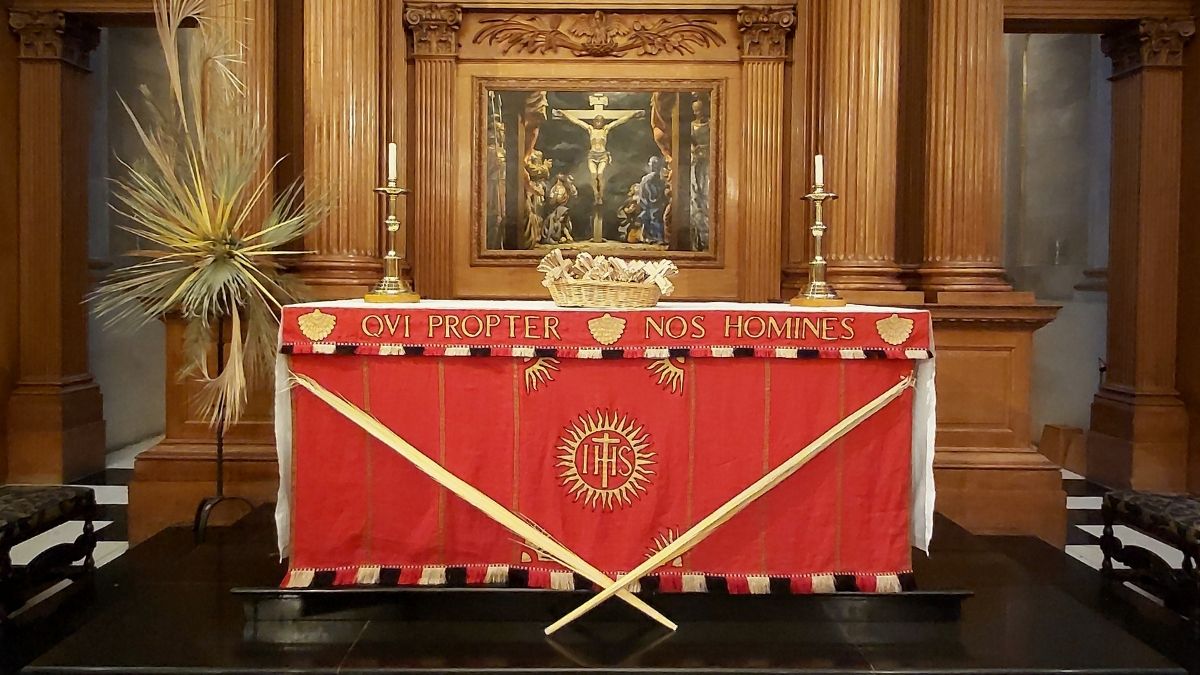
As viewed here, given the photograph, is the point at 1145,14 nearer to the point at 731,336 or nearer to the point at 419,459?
the point at 731,336

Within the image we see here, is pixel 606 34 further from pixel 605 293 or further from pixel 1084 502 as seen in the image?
pixel 1084 502

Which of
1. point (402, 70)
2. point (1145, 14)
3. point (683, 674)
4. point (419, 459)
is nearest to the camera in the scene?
point (683, 674)

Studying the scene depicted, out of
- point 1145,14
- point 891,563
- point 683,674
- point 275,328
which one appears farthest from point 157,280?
point 1145,14

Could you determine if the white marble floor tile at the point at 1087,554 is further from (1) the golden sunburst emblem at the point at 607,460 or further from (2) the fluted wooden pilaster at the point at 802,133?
(1) the golden sunburst emblem at the point at 607,460

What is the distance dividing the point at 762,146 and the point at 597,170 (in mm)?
1101

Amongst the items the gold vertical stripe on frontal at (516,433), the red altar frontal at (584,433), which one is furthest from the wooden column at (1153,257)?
the gold vertical stripe on frontal at (516,433)

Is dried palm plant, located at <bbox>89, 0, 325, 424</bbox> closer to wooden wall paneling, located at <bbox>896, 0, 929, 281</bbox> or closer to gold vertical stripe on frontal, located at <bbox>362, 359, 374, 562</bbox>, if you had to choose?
gold vertical stripe on frontal, located at <bbox>362, 359, 374, 562</bbox>

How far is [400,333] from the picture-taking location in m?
3.29

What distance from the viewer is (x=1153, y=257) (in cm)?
646

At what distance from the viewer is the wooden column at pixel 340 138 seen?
16.5ft

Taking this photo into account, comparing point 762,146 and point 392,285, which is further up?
point 762,146

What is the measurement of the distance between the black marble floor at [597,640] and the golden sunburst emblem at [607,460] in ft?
1.54

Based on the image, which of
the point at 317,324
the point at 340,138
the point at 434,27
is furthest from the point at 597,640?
the point at 434,27

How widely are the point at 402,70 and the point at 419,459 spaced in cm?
340
